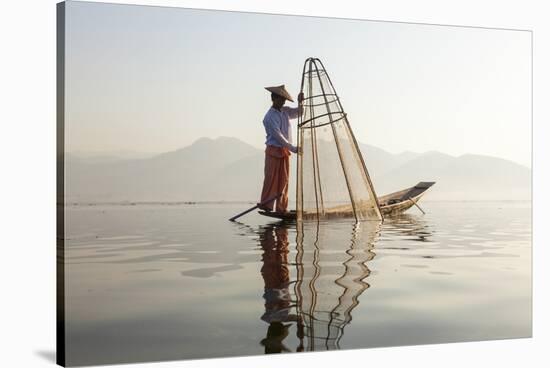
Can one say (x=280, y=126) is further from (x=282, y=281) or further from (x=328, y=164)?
(x=282, y=281)

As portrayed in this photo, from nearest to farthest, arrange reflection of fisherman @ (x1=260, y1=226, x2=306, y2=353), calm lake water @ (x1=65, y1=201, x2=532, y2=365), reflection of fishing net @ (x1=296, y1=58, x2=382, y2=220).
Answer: calm lake water @ (x1=65, y1=201, x2=532, y2=365)
reflection of fisherman @ (x1=260, y1=226, x2=306, y2=353)
reflection of fishing net @ (x1=296, y1=58, x2=382, y2=220)

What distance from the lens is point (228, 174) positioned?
22.7ft

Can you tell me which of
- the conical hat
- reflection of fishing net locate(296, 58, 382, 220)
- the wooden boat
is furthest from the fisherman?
the wooden boat

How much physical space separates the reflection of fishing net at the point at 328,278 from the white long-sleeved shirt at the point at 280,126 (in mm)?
658

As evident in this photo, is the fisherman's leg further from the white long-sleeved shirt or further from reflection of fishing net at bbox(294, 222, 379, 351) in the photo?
reflection of fishing net at bbox(294, 222, 379, 351)

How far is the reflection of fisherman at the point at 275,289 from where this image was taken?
6750 millimetres

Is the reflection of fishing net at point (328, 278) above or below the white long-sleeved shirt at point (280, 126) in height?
below

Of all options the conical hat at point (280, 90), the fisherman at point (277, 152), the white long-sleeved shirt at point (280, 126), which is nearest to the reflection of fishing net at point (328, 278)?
the fisherman at point (277, 152)

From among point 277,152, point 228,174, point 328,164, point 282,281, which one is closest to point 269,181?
point 277,152

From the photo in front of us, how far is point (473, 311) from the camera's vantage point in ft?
24.6

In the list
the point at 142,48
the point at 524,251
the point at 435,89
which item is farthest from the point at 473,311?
the point at 142,48

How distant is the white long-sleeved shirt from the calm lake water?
60 cm

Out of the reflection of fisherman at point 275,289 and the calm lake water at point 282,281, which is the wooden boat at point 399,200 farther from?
the reflection of fisherman at point 275,289

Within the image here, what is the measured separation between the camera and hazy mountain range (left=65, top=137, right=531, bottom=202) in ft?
21.5
